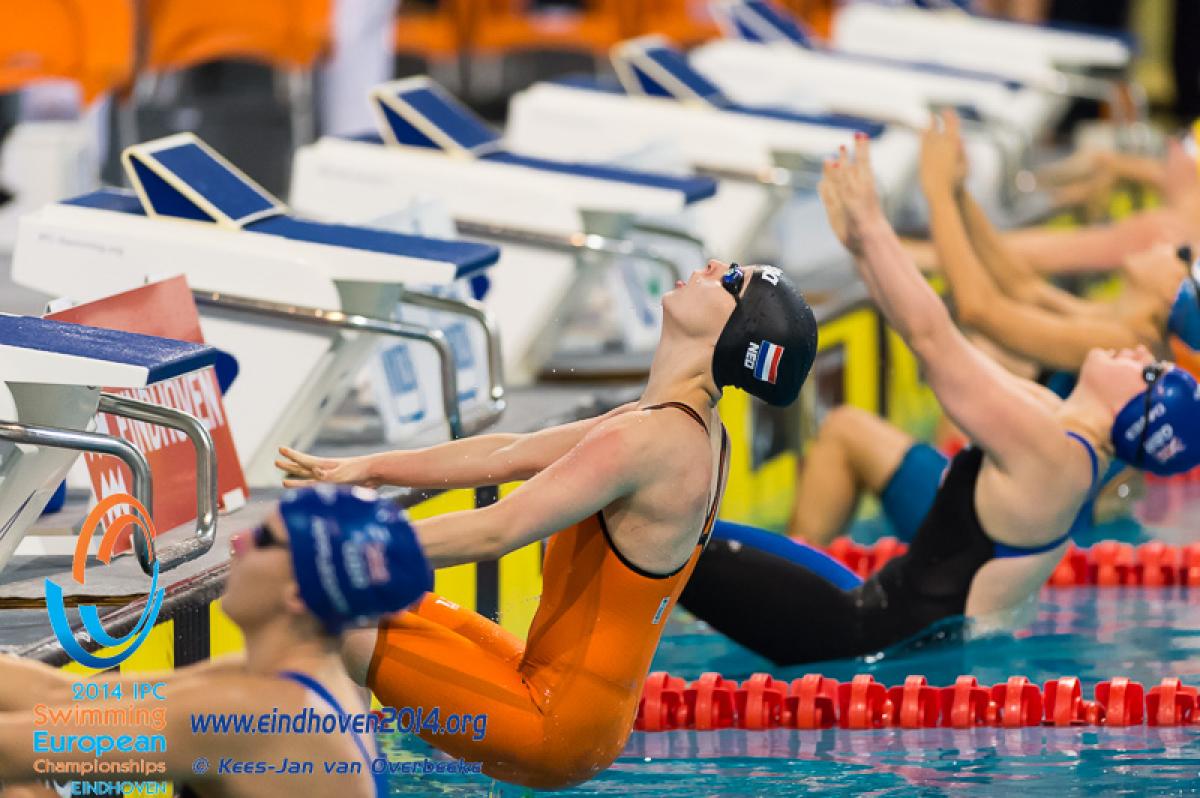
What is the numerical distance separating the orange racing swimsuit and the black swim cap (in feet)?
0.31

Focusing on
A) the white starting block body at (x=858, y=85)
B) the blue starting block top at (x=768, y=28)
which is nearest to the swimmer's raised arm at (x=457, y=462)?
the white starting block body at (x=858, y=85)

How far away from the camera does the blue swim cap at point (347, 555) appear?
226 centimetres

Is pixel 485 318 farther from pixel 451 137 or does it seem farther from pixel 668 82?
pixel 668 82

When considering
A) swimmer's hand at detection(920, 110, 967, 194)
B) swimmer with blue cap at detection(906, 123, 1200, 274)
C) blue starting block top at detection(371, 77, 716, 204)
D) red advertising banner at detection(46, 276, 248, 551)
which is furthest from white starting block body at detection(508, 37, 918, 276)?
red advertising banner at detection(46, 276, 248, 551)

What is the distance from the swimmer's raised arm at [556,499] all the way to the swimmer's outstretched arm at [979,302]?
7.19 ft

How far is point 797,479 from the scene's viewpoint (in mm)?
6031

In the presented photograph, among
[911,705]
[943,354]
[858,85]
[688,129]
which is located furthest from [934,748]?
[858,85]

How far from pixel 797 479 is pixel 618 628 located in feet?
10.1

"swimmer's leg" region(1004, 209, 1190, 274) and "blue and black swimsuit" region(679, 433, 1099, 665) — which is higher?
"swimmer's leg" region(1004, 209, 1190, 274)

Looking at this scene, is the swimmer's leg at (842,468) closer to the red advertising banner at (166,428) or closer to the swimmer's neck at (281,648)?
the red advertising banner at (166,428)

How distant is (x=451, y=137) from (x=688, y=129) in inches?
49.4

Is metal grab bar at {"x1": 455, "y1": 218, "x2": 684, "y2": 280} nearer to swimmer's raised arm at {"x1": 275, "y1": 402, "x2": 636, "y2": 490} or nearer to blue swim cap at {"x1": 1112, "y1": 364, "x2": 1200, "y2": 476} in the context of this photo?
blue swim cap at {"x1": 1112, "y1": 364, "x2": 1200, "y2": 476}

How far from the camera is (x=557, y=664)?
304 centimetres

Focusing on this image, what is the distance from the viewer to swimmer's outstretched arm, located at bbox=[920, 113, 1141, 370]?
16.2 feet
